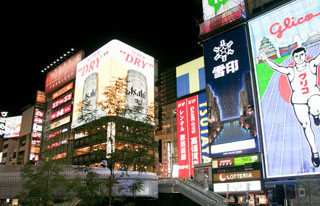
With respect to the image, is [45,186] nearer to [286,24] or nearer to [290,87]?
[290,87]

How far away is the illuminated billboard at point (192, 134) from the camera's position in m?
74.1

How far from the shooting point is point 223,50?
55469 mm

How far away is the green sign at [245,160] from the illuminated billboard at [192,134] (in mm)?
23470

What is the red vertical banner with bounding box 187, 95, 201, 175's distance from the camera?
74.7 m

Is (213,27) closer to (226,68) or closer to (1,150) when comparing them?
(226,68)

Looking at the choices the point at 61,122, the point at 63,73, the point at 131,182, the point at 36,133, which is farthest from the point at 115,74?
the point at 36,133

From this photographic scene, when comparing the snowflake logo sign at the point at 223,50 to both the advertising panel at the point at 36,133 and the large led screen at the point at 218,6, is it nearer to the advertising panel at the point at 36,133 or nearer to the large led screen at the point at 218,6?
the large led screen at the point at 218,6

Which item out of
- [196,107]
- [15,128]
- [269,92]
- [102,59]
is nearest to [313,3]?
[269,92]

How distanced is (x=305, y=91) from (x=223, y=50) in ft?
57.3

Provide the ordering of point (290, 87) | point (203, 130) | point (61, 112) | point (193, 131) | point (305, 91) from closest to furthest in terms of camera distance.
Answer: point (305, 91) → point (290, 87) → point (203, 130) → point (193, 131) → point (61, 112)

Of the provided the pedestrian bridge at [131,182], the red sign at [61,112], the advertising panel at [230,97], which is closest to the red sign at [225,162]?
the advertising panel at [230,97]

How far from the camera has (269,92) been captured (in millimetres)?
47062

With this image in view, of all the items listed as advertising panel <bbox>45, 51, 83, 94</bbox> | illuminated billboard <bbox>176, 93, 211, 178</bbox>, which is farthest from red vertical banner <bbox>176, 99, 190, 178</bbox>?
advertising panel <bbox>45, 51, 83, 94</bbox>

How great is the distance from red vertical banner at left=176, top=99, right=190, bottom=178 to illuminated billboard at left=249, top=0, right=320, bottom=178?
32213 mm
